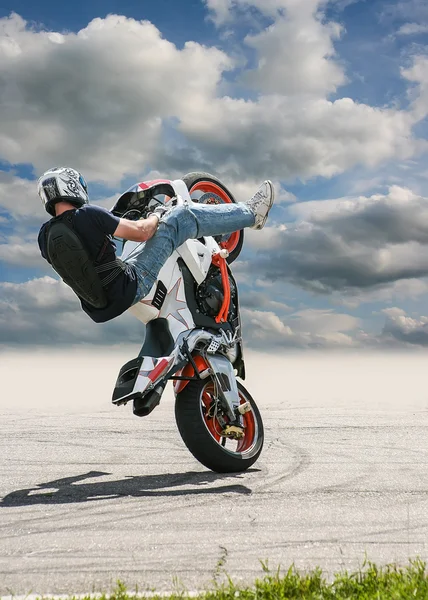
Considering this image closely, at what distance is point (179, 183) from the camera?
21.7ft

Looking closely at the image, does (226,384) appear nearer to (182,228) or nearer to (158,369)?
(158,369)

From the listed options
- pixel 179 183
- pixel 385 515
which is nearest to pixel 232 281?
pixel 179 183

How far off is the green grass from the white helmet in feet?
10.8

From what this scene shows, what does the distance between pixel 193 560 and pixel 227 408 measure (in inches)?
96.7

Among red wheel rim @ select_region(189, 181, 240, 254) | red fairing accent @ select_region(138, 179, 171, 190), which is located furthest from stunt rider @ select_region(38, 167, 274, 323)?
red wheel rim @ select_region(189, 181, 240, 254)

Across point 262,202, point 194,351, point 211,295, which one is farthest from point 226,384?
point 262,202

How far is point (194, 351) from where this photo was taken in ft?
19.0

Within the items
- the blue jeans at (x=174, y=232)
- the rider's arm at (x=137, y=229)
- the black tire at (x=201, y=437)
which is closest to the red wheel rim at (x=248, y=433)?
the black tire at (x=201, y=437)

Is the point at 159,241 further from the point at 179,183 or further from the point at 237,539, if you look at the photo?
the point at 237,539

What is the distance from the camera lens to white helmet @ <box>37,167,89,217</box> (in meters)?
5.32

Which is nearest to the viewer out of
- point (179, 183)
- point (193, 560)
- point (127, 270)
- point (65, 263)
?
point (193, 560)

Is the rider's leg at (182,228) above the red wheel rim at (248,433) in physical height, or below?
above

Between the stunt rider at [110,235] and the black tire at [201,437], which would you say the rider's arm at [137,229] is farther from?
the black tire at [201,437]

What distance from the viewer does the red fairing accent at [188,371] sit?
5.58 m
